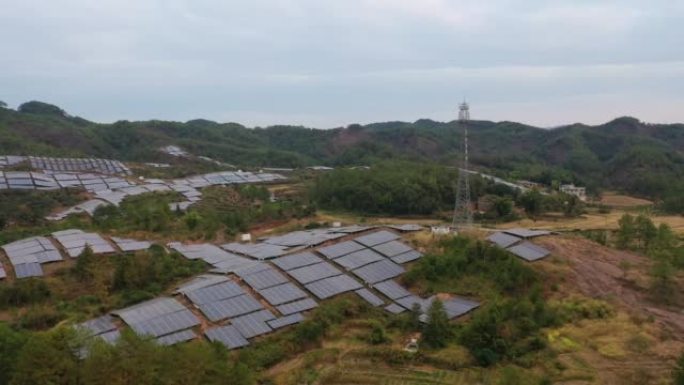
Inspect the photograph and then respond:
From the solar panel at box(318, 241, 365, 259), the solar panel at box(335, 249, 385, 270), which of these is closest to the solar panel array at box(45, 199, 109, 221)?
A: the solar panel at box(318, 241, 365, 259)

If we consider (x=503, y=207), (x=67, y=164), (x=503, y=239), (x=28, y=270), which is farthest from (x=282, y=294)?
(x=67, y=164)

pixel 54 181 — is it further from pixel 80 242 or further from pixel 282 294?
pixel 282 294

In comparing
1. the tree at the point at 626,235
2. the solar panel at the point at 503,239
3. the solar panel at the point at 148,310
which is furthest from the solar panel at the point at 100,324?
the tree at the point at 626,235

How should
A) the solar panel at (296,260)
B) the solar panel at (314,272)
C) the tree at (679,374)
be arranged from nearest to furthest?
the tree at (679,374) → the solar panel at (314,272) → the solar panel at (296,260)

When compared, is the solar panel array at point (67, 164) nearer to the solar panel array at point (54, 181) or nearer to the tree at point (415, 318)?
the solar panel array at point (54, 181)

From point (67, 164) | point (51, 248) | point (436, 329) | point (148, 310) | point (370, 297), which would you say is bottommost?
point (436, 329)

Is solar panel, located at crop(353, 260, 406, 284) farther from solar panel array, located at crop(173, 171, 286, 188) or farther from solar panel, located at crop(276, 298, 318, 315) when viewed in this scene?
solar panel array, located at crop(173, 171, 286, 188)
